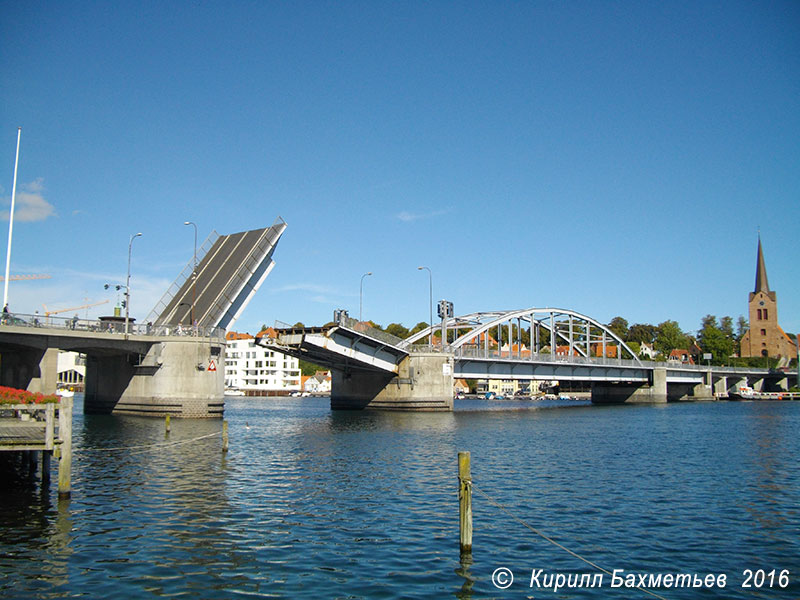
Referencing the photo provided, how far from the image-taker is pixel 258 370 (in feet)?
518

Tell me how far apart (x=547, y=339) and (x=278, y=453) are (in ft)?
543

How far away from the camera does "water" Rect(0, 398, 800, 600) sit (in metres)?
12.5

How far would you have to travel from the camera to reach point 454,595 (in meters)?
11.8

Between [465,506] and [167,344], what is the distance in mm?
40588

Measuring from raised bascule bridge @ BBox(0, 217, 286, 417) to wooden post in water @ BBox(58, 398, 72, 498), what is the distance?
91.1 feet

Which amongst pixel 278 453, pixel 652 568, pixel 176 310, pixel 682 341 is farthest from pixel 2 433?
pixel 682 341

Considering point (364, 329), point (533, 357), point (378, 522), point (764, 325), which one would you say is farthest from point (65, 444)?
point (764, 325)

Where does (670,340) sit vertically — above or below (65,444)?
above

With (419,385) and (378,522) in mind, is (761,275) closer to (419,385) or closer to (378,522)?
(419,385)

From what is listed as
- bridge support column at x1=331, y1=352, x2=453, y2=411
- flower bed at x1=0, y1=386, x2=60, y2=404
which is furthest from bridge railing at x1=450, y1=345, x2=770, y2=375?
flower bed at x1=0, y1=386, x2=60, y2=404
